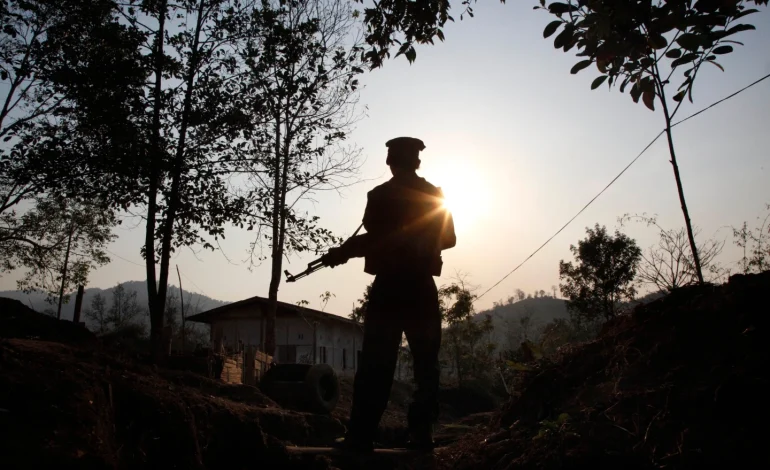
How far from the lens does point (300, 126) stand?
18219 mm

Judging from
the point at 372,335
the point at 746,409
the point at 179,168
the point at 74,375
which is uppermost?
the point at 179,168

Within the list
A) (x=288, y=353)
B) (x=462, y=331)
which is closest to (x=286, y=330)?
(x=288, y=353)

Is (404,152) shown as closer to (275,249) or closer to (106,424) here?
(106,424)

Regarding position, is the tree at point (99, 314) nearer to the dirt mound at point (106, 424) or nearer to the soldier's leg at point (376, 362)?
the dirt mound at point (106, 424)

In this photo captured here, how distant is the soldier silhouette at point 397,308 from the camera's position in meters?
3.89

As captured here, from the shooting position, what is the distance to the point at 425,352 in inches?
157

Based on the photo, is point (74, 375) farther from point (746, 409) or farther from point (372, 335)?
point (746, 409)

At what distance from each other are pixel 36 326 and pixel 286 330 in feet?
81.0

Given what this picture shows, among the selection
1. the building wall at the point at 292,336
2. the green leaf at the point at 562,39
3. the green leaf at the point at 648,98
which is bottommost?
the green leaf at the point at 648,98

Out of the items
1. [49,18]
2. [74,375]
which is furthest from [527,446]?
[49,18]

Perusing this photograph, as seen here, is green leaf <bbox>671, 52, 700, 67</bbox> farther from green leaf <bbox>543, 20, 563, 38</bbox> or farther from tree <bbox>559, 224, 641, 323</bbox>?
tree <bbox>559, 224, 641, 323</bbox>

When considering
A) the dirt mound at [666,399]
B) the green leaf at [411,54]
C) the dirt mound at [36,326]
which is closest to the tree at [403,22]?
the green leaf at [411,54]

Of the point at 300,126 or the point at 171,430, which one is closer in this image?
the point at 171,430

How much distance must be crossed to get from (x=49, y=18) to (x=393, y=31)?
18.8 metres
